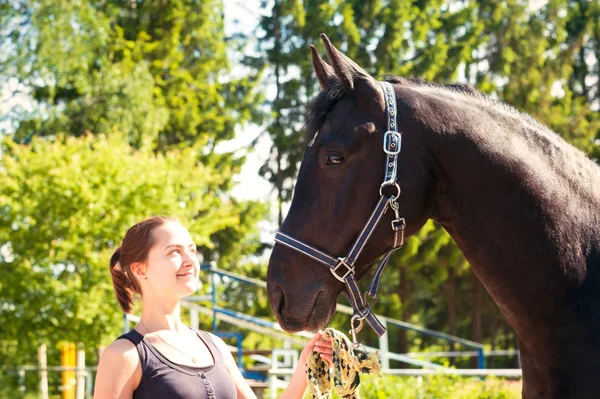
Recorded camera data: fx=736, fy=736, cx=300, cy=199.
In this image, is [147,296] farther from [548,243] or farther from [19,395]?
[19,395]

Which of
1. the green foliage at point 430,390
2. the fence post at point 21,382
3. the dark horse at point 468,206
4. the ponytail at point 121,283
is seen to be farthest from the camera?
the fence post at point 21,382

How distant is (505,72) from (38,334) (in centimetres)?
1602

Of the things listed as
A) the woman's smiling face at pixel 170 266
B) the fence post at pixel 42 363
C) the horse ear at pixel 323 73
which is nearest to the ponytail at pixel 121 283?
the woman's smiling face at pixel 170 266

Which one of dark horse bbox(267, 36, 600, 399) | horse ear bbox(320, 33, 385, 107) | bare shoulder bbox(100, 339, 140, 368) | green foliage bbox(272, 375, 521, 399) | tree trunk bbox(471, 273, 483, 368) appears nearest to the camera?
dark horse bbox(267, 36, 600, 399)

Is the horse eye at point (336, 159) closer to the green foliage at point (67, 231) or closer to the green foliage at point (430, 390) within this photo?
the green foliage at point (430, 390)

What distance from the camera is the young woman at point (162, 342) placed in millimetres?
2613

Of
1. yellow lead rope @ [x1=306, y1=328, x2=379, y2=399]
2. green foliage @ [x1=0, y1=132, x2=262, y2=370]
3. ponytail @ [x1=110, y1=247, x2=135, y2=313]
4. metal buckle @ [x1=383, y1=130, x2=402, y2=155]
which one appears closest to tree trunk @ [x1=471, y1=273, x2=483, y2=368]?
green foliage @ [x1=0, y1=132, x2=262, y2=370]

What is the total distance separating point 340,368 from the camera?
270cm

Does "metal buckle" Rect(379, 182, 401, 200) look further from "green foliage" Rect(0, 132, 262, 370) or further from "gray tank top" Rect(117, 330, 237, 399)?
"green foliage" Rect(0, 132, 262, 370)

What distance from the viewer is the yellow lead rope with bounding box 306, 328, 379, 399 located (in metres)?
2.62

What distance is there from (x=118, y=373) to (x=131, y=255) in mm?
485

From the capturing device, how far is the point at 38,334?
1304 centimetres

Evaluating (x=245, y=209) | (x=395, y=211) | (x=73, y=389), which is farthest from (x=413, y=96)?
(x=245, y=209)

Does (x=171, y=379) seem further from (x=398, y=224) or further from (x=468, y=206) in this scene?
(x=468, y=206)
